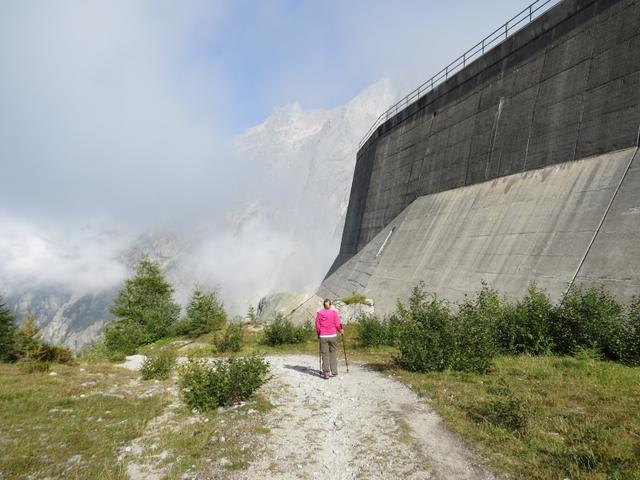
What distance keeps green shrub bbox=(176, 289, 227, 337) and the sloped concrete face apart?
907 cm

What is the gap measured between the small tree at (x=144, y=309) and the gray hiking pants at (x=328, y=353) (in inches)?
694

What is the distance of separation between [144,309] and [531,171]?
91.4ft

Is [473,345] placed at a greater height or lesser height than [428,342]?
lesser

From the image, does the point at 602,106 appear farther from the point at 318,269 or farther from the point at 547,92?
the point at 318,269

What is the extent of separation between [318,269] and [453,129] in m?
86.7

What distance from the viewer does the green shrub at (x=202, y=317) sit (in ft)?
79.7

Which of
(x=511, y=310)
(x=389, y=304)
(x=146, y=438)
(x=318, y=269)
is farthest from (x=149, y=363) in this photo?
(x=318, y=269)

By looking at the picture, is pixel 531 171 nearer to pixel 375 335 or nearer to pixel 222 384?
pixel 375 335

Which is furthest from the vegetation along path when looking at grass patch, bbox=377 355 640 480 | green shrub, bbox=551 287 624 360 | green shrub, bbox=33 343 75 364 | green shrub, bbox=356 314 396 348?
green shrub, bbox=33 343 75 364

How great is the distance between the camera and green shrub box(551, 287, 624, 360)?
31.6ft

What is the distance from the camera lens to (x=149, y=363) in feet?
39.5

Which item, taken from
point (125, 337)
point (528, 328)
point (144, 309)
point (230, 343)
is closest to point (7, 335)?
point (125, 337)

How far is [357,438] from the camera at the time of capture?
19.6ft

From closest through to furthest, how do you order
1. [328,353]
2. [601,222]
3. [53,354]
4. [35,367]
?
1. [328,353]
2. [601,222]
3. [35,367]
4. [53,354]
